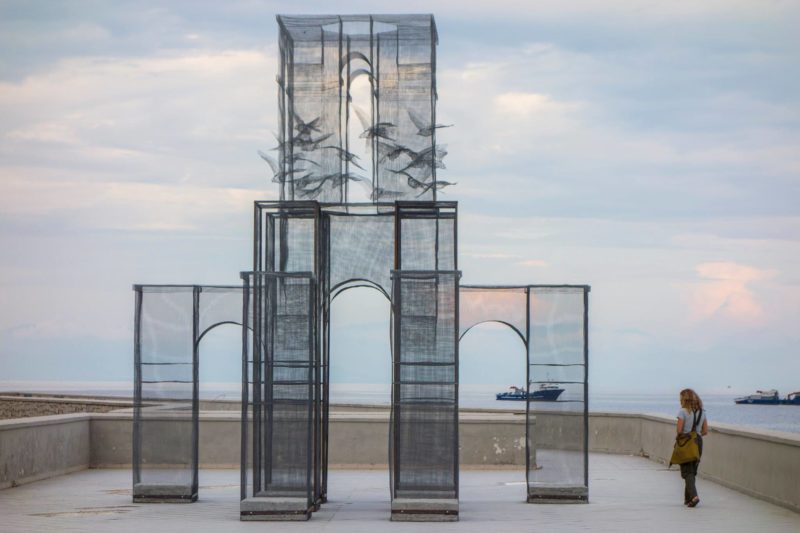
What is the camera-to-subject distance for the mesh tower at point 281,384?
17312 mm

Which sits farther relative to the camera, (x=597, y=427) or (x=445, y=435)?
(x=597, y=427)

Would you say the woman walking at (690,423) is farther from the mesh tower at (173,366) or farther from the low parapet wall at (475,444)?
the mesh tower at (173,366)

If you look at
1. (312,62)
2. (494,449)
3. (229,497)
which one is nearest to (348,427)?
(494,449)

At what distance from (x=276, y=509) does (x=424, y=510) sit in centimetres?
198

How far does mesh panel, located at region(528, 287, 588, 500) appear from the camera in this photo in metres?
19.2

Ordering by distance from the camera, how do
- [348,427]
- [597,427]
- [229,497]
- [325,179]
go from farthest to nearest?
[597,427], [348,427], [229,497], [325,179]

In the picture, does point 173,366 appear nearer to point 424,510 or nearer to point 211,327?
point 211,327

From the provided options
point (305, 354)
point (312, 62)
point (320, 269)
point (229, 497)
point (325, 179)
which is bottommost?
point (229, 497)

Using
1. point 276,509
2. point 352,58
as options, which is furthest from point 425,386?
point 352,58

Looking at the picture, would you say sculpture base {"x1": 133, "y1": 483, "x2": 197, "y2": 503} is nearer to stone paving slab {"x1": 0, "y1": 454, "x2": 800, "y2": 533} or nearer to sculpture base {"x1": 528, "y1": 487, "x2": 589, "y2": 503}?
stone paving slab {"x1": 0, "y1": 454, "x2": 800, "y2": 533}

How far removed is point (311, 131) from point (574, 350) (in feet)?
17.0

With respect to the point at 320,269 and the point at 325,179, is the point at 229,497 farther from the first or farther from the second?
the point at 325,179

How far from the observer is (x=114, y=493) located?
19938 millimetres

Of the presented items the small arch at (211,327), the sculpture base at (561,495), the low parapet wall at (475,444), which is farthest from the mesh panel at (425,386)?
the small arch at (211,327)
